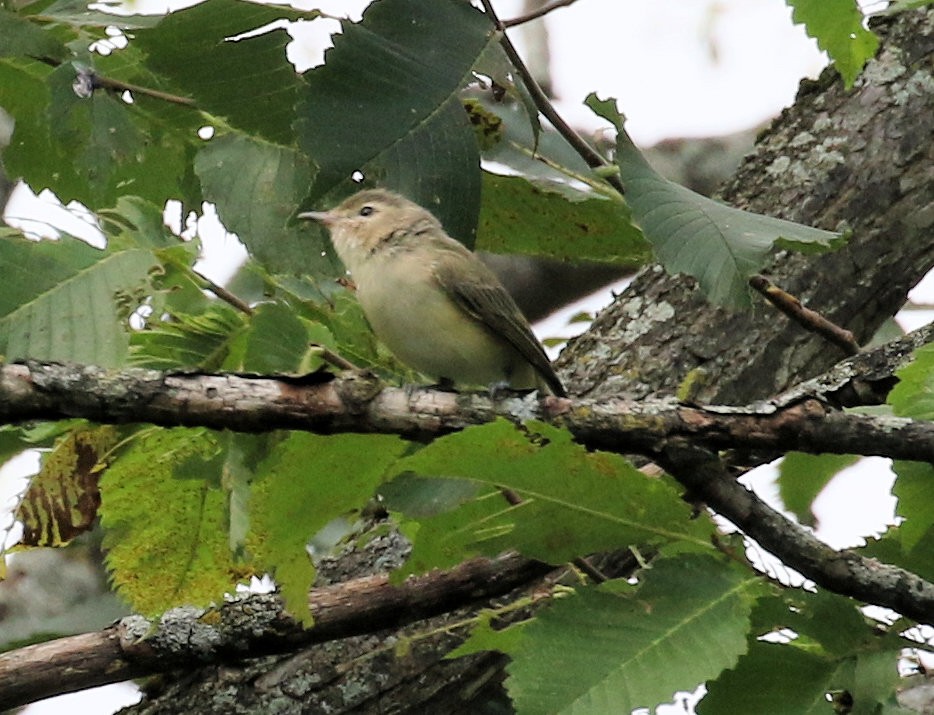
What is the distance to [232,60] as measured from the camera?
3.32 metres

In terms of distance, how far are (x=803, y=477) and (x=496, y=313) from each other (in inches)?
43.5

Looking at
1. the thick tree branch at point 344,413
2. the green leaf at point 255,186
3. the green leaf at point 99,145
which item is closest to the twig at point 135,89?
the green leaf at point 99,145

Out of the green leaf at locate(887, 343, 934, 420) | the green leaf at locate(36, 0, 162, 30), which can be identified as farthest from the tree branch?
the green leaf at locate(36, 0, 162, 30)

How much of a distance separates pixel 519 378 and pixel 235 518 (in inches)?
67.6

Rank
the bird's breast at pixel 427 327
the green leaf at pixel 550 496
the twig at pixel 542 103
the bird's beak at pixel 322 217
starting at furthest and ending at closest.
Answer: the bird's breast at pixel 427 327 < the bird's beak at pixel 322 217 < the twig at pixel 542 103 < the green leaf at pixel 550 496

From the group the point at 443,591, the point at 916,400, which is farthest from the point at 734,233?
the point at 443,591

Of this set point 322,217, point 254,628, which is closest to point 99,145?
point 322,217

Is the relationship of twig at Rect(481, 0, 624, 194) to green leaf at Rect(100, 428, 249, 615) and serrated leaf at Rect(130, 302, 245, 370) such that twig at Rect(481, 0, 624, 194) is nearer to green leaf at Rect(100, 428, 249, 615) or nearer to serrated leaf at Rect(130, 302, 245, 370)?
serrated leaf at Rect(130, 302, 245, 370)

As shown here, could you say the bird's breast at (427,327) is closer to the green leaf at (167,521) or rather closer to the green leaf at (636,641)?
the green leaf at (167,521)

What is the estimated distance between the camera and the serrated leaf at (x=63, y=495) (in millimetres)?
3346

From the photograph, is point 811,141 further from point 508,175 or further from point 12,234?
point 12,234

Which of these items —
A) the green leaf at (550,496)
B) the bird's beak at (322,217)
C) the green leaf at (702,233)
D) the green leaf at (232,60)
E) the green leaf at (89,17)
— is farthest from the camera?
the bird's beak at (322,217)

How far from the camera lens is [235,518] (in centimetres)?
297

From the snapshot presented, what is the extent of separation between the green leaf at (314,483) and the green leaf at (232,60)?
1115 millimetres
